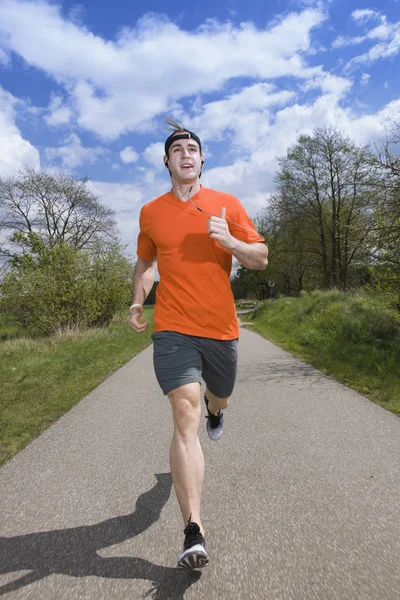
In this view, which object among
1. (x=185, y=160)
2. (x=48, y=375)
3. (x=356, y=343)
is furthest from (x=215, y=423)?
(x=356, y=343)

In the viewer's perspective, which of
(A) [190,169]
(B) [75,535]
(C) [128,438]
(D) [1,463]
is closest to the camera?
(B) [75,535]

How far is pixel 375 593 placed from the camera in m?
2.04

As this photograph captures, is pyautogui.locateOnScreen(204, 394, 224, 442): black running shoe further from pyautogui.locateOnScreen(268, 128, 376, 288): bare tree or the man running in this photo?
pyautogui.locateOnScreen(268, 128, 376, 288): bare tree

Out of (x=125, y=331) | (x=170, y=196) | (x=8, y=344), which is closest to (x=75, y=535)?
(x=170, y=196)

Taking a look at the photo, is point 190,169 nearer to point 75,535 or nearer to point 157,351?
point 157,351

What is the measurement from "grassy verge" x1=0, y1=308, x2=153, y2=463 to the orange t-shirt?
2.41m

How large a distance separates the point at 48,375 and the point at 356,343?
6.79m

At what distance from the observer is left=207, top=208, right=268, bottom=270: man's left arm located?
2531mm

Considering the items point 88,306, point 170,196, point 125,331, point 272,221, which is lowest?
point 125,331

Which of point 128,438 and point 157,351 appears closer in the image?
point 157,351

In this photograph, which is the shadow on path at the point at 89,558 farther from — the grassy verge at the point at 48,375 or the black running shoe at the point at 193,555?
the grassy verge at the point at 48,375

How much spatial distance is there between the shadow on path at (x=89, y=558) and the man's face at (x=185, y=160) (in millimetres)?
2166

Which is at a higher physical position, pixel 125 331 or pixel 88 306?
pixel 88 306

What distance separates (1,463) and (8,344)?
10283mm
